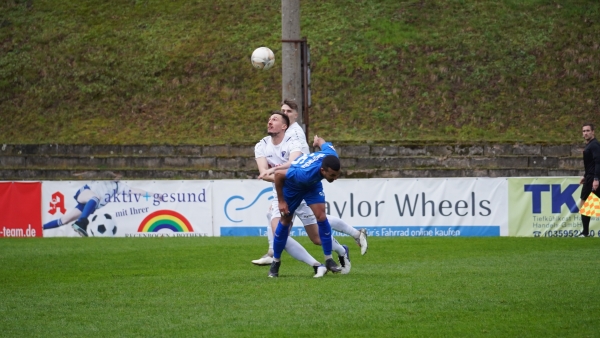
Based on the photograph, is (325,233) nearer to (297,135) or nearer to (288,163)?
(288,163)

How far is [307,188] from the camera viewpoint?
426 inches

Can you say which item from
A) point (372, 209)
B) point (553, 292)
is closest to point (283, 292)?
point (553, 292)

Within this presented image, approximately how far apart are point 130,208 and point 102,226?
0.89 meters

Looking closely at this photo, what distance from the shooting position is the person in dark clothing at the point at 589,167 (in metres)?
19.1

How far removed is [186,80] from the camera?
35750mm

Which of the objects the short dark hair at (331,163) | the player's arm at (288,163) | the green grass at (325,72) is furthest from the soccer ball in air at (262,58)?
the green grass at (325,72)

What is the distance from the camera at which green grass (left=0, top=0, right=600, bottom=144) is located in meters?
32.2

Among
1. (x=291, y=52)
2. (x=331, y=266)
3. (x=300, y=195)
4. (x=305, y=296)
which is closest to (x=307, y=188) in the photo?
(x=300, y=195)

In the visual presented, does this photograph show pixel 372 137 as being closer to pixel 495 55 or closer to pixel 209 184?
pixel 495 55

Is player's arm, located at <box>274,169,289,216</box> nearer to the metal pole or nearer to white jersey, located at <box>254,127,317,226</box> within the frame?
white jersey, located at <box>254,127,317,226</box>

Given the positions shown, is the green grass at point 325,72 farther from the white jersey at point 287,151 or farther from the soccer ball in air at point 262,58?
the white jersey at point 287,151

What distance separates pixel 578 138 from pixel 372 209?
1178 cm

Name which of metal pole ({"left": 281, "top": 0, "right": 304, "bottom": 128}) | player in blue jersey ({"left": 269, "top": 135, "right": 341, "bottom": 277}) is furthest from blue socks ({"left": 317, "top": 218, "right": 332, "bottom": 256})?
metal pole ({"left": 281, "top": 0, "right": 304, "bottom": 128})

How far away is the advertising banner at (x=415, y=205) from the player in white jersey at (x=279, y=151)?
9459 millimetres
